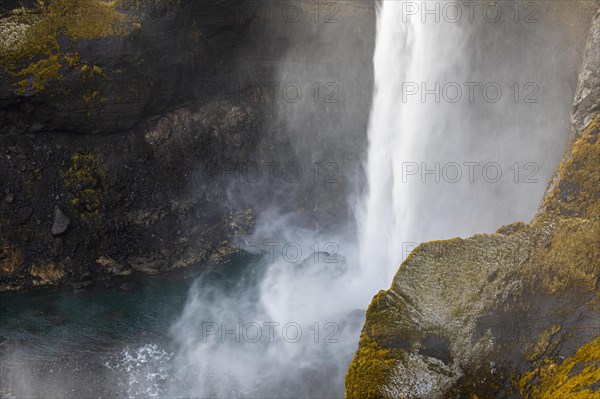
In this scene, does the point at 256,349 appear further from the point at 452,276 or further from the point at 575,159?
the point at 575,159

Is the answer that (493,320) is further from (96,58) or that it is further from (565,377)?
(96,58)

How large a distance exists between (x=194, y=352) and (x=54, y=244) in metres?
9.70

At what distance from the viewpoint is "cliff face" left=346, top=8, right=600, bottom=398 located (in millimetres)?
10555

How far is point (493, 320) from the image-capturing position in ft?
36.0

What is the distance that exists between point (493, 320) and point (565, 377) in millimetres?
1656

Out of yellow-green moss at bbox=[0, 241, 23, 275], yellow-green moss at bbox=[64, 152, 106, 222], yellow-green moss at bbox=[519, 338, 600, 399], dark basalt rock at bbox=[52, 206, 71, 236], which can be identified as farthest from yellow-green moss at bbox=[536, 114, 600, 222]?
yellow-green moss at bbox=[0, 241, 23, 275]

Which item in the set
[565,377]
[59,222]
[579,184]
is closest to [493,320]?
[565,377]

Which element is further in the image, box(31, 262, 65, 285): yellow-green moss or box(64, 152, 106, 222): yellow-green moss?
box(64, 152, 106, 222): yellow-green moss

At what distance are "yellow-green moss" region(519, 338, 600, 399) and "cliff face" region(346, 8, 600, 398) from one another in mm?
19

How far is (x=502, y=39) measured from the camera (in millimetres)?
25594

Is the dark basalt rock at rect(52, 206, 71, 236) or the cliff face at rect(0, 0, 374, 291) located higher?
the cliff face at rect(0, 0, 374, 291)

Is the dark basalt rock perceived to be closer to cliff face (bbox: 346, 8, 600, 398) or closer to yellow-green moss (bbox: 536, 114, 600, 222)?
cliff face (bbox: 346, 8, 600, 398)

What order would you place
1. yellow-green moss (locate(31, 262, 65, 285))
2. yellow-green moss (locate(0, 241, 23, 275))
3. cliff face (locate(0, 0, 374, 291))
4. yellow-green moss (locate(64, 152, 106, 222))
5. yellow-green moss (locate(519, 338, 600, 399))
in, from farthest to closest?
yellow-green moss (locate(64, 152, 106, 222)) < yellow-green moss (locate(31, 262, 65, 285)) < yellow-green moss (locate(0, 241, 23, 275)) < cliff face (locate(0, 0, 374, 291)) < yellow-green moss (locate(519, 338, 600, 399))

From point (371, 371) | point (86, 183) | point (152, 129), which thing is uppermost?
point (152, 129)
